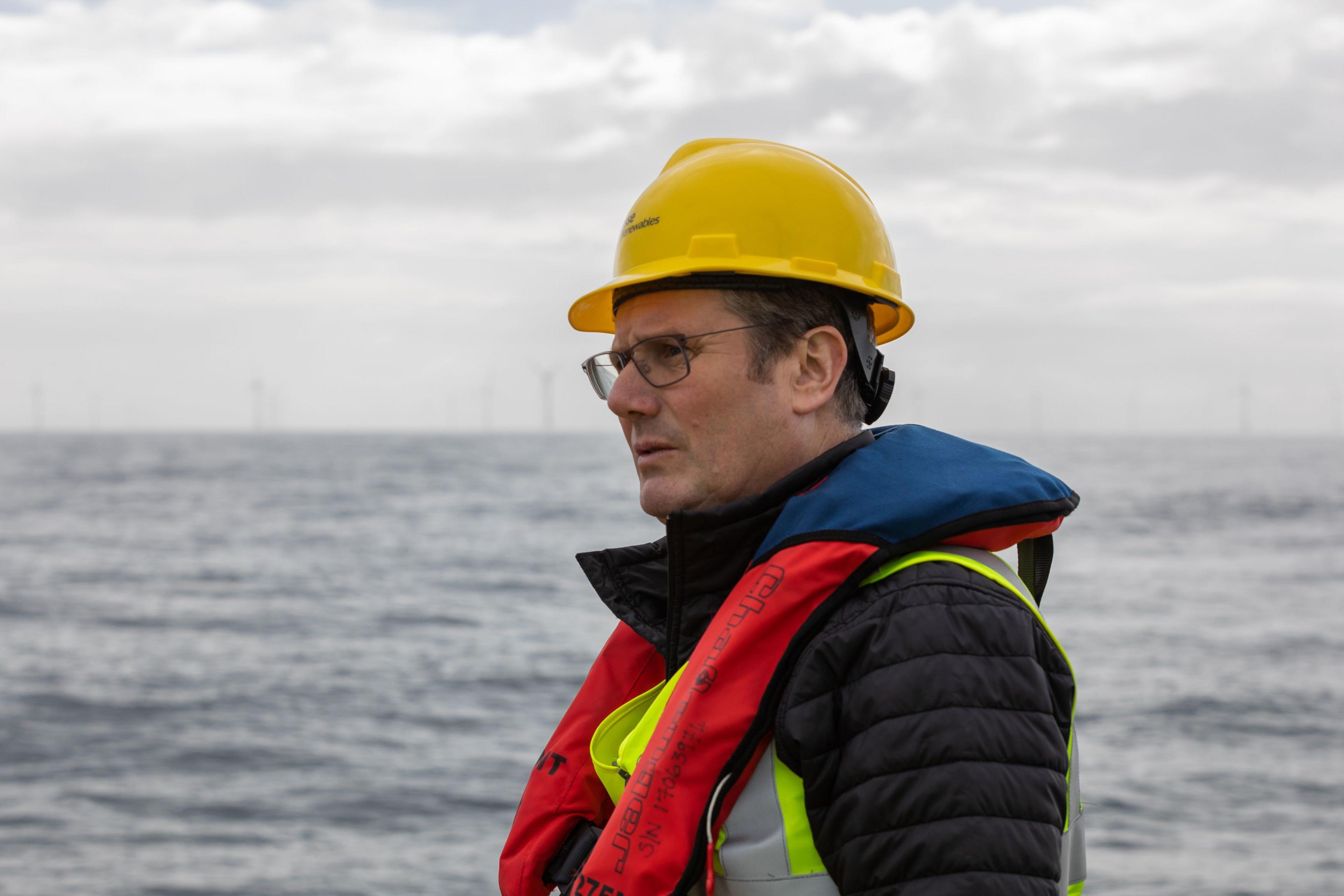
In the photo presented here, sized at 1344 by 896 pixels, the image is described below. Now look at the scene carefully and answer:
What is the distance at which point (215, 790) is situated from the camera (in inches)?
459

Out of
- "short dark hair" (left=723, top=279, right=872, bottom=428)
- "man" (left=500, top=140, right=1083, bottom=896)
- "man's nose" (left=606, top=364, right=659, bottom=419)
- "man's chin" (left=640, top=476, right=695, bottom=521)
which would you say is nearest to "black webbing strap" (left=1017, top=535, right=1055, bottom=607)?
"man" (left=500, top=140, right=1083, bottom=896)

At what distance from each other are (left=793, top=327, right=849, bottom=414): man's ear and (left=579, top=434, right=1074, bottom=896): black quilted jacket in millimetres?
458

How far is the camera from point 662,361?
214 cm

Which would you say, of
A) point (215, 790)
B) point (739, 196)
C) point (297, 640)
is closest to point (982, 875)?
point (739, 196)

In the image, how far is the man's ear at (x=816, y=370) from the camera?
6.90ft

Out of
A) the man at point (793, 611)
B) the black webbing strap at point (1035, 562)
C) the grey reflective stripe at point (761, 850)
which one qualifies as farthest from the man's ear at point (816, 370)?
the grey reflective stripe at point (761, 850)

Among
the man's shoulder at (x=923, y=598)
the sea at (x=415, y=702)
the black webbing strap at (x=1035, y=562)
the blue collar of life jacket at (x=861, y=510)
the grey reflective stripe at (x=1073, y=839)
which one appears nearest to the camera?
the man's shoulder at (x=923, y=598)

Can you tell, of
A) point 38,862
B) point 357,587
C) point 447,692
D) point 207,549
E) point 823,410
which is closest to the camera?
point 823,410

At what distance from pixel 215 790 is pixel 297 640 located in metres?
8.42

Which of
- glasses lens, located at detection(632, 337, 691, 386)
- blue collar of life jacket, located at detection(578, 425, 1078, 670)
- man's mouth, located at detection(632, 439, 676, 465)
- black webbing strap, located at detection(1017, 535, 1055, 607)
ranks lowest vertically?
black webbing strap, located at detection(1017, 535, 1055, 607)

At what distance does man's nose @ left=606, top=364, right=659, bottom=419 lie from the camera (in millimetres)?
2139

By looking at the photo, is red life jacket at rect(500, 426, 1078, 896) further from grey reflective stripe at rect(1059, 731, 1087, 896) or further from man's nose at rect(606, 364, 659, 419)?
grey reflective stripe at rect(1059, 731, 1087, 896)

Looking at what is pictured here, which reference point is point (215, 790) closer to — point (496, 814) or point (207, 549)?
point (496, 814)

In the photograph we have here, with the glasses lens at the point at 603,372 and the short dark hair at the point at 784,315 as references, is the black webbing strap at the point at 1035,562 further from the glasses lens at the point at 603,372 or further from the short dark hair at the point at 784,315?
the glasses lens at the point at 603,372
